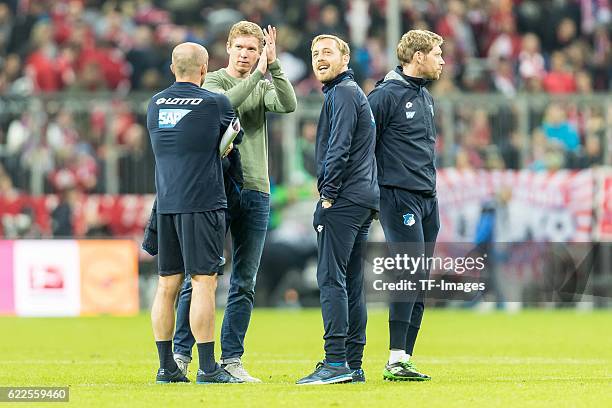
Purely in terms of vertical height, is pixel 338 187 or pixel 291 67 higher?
pixel 291 67

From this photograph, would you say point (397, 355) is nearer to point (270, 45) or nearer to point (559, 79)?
point (270, 45)

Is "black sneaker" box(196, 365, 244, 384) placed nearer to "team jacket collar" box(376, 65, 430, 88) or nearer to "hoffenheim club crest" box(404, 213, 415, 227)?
"hoffenheim club crest" box(404, 213, 415, 227)

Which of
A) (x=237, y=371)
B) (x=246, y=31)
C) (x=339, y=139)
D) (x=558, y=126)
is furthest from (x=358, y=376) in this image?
(x=558, y=126)

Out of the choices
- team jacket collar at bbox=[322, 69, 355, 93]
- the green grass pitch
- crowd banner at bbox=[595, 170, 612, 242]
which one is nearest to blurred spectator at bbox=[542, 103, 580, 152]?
crowd banner at bbox=[595, 170, 612, 242]

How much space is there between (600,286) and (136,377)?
12.9m

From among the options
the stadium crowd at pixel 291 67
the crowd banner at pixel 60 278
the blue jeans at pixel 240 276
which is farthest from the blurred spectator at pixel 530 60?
the blue jeans at pixel 240 276

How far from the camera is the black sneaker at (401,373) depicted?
36.8 ft

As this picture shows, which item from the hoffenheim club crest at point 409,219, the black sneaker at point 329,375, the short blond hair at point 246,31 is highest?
the short blond hair at point 246,31

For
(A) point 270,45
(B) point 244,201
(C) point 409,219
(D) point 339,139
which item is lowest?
(C) point 409,219

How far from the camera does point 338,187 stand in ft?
34.9

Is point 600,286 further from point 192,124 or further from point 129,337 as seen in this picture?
point 192,124

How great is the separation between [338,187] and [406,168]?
80 centimetres

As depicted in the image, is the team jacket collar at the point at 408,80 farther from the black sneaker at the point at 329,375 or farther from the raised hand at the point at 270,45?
the black sneaker at the point at 329,375

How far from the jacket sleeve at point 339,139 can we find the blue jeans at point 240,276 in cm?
97
